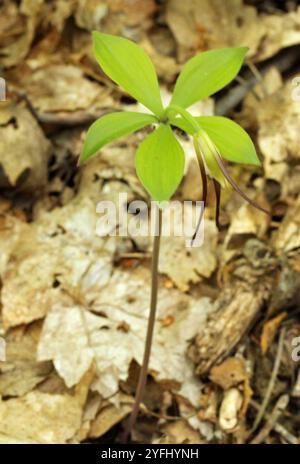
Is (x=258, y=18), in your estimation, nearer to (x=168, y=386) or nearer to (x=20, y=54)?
(x=20, y=54)

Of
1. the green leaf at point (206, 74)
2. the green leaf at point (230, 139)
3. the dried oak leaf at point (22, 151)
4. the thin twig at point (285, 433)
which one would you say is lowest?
the thin twig at point (285, 433)

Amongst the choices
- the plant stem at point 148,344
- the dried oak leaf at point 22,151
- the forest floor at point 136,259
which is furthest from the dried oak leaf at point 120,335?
the dried oak leaf at point 22,151

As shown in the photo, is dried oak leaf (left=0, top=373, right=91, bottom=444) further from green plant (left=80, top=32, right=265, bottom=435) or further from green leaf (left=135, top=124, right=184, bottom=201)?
green leaf (left=135, top=124, right=184, bottom=201)

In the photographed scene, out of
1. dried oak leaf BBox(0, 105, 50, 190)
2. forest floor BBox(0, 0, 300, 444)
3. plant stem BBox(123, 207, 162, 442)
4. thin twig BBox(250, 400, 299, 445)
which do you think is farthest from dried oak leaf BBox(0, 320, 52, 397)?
thin twig BBox(250, 400, 299, 445)

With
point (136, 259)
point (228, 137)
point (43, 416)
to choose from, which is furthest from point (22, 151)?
point (228, 137)

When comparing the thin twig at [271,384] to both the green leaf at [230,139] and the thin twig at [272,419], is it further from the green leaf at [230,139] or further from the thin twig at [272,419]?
the green leaf at [230,139]
